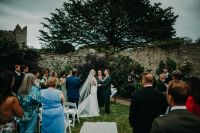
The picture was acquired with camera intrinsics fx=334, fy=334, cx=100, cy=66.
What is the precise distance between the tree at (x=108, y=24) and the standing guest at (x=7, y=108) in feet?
91.9

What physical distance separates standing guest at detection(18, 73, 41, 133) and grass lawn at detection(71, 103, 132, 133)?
2918mm

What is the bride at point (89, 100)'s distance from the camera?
42.8ft

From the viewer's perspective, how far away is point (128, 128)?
34.2 ft

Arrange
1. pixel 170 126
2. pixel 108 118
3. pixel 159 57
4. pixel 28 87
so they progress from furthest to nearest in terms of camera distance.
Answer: pixel 159 57, pixel 108 118, pixel 28 87, pixel 170 126

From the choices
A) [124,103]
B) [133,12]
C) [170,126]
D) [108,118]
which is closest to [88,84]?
[108,118]

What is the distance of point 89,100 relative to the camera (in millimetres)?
13250

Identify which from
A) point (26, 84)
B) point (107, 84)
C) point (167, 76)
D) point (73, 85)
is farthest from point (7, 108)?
point (167, 76)

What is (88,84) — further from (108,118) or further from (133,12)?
(133,12)

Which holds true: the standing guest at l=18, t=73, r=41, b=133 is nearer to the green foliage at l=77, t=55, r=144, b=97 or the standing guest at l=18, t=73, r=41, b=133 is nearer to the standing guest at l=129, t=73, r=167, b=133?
the standing guest at l=129, t=73, r=167, b=133

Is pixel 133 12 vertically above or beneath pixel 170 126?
above

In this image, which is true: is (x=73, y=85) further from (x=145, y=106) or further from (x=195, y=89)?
(x=195, y=89)

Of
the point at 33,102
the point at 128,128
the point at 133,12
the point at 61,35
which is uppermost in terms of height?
the point at 133,12

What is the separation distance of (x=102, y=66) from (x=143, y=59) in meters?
4.82

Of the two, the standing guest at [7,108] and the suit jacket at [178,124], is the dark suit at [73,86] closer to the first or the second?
the standing guest at [7,108]
